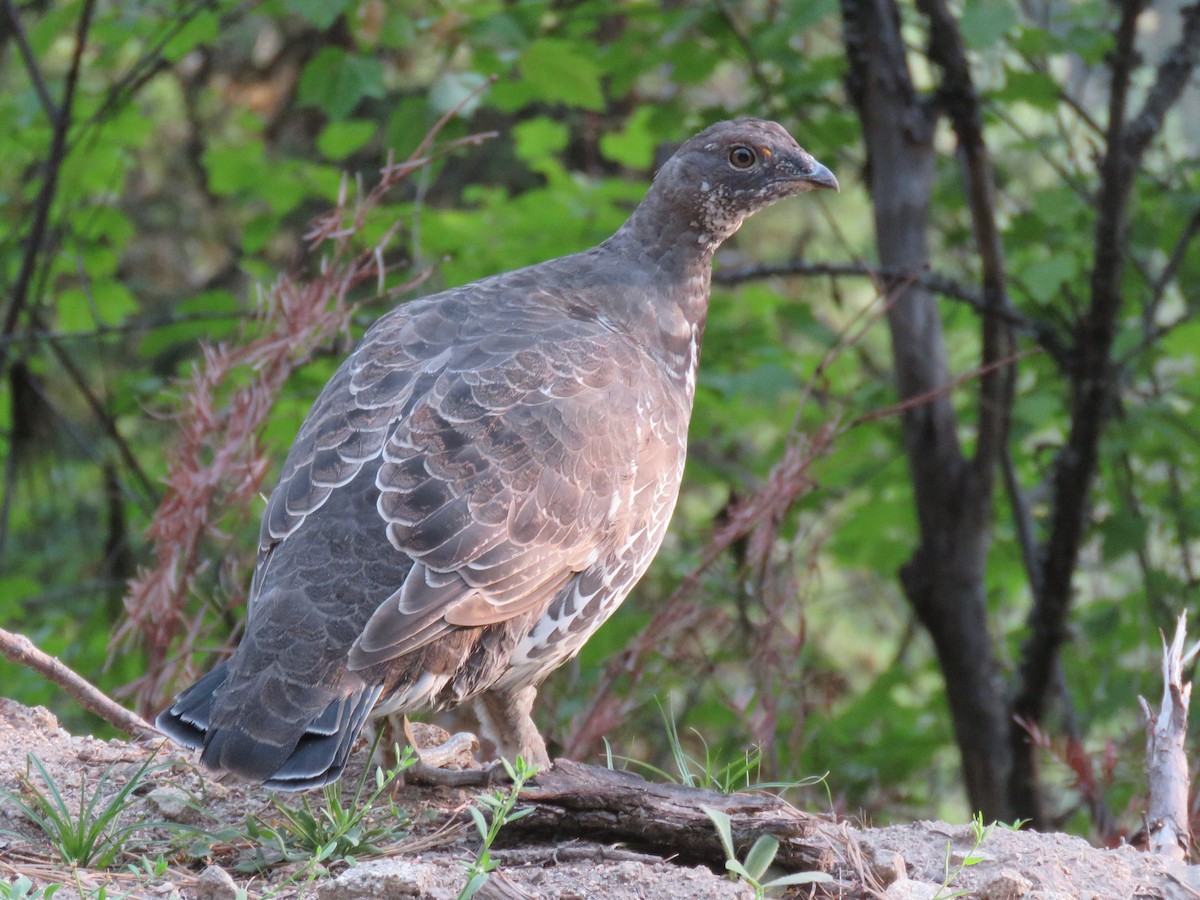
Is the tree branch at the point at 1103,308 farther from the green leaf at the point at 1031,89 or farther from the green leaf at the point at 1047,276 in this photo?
the green leaf at the point at 1031,89

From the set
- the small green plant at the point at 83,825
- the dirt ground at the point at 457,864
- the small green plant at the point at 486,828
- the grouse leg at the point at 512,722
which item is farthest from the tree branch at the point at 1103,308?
the small green plant at the point at 83,825

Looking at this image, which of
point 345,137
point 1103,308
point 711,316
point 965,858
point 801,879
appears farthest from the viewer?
point 711,316

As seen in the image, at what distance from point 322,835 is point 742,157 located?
116 inches

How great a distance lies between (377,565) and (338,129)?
193 inches

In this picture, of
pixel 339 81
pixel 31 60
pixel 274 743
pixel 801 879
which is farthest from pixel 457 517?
pixel 31 60

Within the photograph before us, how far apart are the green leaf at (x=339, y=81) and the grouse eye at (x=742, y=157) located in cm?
245

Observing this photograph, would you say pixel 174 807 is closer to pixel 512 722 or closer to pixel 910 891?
pixel 512 722

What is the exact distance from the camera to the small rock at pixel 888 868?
3307 mm

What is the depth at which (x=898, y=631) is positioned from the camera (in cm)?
1404

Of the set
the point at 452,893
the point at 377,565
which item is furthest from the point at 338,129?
the point at 452,893

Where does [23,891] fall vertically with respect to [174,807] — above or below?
above

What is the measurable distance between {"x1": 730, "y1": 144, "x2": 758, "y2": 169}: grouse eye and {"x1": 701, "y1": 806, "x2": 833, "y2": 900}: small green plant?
2.57 metres

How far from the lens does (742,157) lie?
4.90 metres

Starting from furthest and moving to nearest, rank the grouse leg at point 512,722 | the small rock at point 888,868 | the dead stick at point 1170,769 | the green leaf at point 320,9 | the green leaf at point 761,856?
the green leaf at point 320,9
the grouse leg at point 512,722
the dead stick at point 1170,769
the small rock at point 888,868
the green leaf at point 761,856
